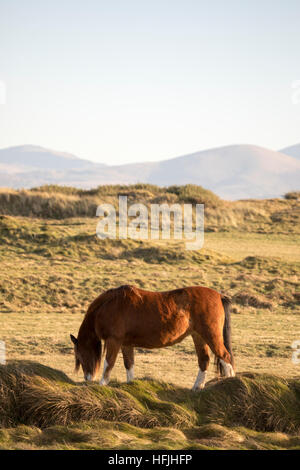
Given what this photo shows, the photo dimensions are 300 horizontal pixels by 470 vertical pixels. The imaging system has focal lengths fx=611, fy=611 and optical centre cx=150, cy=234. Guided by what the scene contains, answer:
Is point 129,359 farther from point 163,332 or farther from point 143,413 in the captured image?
point 143,413

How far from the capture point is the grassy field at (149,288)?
6598mm

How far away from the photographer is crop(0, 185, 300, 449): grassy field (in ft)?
21.6

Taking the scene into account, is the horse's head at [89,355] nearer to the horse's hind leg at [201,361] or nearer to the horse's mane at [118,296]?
the horse's mane at [118,296]

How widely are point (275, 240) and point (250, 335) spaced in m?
21.2

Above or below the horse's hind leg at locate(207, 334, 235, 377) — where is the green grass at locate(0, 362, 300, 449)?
below

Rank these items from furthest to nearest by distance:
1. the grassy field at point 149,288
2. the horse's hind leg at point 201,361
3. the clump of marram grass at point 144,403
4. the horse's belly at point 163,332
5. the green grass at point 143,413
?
the horse's hind leg at point 201,361, the horse's belly at point 163,332, the clump of marram grass at point 144,403, the grassy field at point 149,288, the green grass at point 143,413

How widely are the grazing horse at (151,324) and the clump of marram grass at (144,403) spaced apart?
422 millimetres

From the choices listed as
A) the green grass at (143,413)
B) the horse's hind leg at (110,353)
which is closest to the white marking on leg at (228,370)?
the green grass at (143,413)

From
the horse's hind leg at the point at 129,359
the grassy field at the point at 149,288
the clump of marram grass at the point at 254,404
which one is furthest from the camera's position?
the horse's hind leg at the point at 129,359

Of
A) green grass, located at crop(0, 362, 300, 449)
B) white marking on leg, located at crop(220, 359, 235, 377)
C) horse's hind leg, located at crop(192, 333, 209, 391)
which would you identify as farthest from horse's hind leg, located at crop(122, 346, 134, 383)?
white marking on leg, located at crop(220, 359, 235, 377)

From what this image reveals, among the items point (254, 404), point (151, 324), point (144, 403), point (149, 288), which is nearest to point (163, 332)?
point (151, 324)

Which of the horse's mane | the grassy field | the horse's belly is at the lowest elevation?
the grassy field

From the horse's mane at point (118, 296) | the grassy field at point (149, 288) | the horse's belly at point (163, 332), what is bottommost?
the grassy field at point (149, 288)

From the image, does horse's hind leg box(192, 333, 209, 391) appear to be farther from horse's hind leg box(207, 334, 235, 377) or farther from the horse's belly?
the horse's belly
